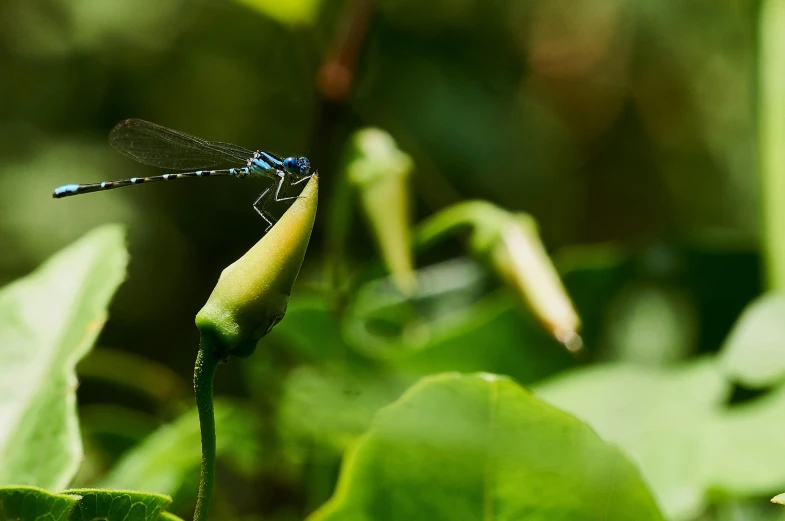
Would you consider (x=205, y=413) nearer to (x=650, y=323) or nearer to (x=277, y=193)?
(x=277, y=193)

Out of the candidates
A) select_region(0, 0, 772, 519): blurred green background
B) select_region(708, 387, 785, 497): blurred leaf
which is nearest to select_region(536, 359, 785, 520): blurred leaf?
select_region(708, 387, 785, 497): blurred leaf

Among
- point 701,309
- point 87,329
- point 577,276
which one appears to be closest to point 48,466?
point 87,329

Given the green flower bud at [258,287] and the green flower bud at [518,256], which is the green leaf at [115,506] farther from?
the green flower bud at [518,256]

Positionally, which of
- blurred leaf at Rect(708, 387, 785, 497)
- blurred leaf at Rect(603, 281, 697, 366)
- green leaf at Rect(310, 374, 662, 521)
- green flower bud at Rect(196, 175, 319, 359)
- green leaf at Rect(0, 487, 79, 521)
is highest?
green flower bud at Rect(196, 175, 319, 359)

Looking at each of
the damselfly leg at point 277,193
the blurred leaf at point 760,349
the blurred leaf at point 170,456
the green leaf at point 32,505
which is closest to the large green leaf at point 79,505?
the green leaf at point 32,505

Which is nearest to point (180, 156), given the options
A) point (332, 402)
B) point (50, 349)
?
point (332, 402)

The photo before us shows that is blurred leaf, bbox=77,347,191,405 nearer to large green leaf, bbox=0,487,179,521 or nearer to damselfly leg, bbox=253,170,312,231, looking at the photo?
damselfly leg, bbox=253,170,312,231
